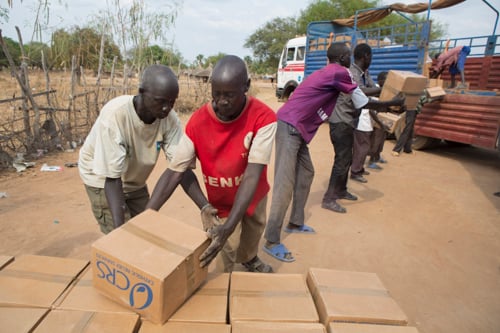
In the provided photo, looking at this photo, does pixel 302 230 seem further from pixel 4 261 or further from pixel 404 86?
pixel 4 261

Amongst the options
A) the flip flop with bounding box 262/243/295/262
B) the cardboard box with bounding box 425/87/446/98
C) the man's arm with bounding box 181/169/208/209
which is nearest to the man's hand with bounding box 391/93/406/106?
the flip flop with bounding box 262/243/295/262

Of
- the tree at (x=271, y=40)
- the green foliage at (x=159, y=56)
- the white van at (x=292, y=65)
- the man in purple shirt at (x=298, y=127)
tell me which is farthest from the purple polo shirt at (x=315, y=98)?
the tree at (x=271, y=40)

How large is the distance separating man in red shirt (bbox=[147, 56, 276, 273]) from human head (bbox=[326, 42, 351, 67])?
5.25 feet

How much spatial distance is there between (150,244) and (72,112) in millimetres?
5800

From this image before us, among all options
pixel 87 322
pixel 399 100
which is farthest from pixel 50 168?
pixel 399 100

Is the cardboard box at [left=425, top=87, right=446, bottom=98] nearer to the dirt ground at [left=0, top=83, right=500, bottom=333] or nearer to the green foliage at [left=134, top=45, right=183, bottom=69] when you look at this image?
the dirt ground at [left=0, top=83, right=500, bottom=333]

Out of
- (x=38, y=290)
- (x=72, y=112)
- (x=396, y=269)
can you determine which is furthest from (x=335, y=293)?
(x=72, y=112)

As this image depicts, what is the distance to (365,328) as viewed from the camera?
1143 mm

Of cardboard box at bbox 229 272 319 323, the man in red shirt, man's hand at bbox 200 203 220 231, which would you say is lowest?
cardboard box at bbox 229 272 319 323

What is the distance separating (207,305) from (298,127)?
1.80 m

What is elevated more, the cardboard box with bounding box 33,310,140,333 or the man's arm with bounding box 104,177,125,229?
the man's arm with bounding box 104,177,125,229

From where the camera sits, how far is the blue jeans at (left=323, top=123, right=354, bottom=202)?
3393 mm

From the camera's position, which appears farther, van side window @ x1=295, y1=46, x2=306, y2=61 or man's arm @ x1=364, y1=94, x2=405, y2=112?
van side window @ x1=295, y1=46, x2=306, y2=61

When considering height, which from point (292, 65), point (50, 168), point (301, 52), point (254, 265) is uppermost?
point (301, 52)
